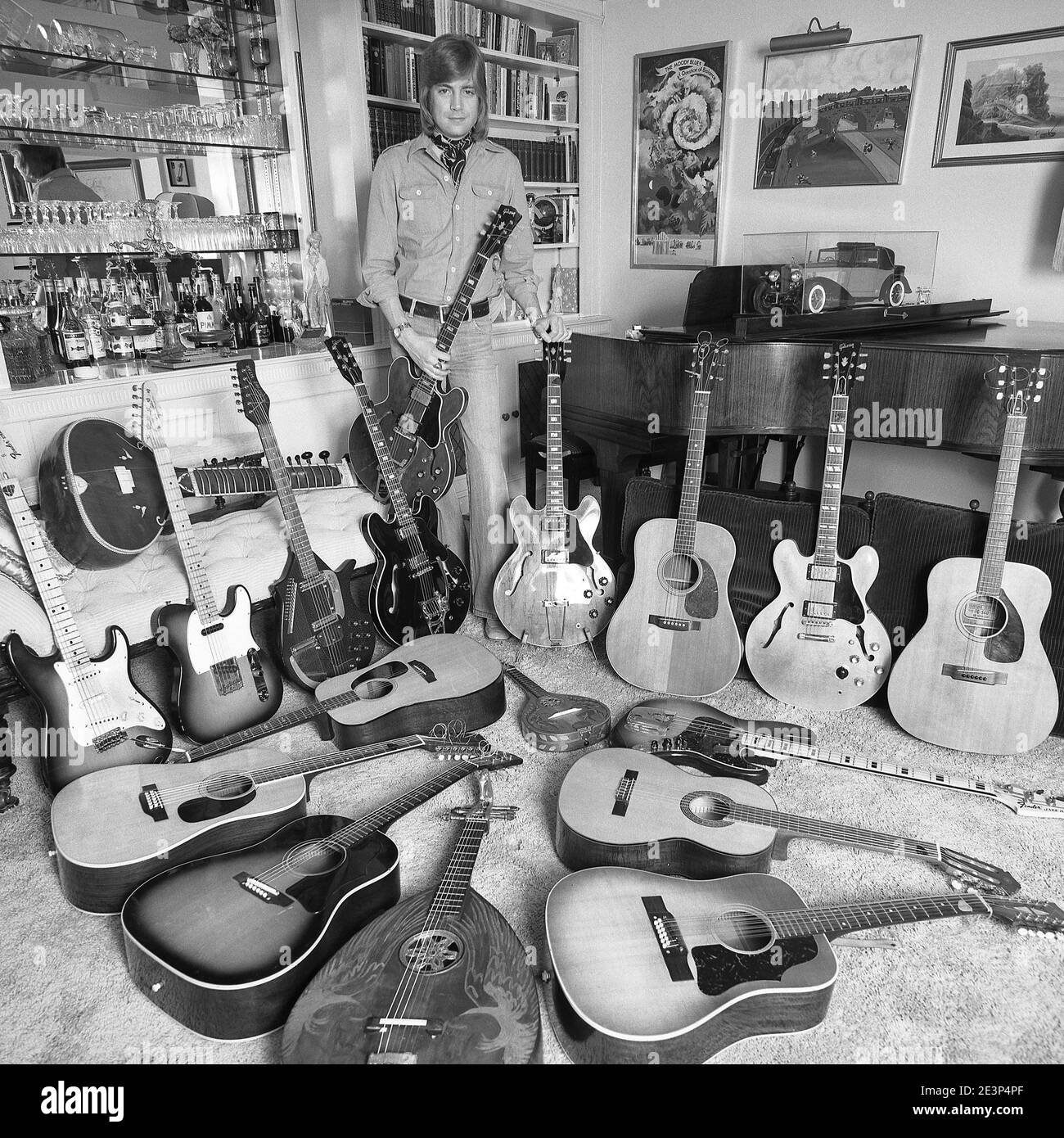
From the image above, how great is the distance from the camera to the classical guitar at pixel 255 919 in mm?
1351

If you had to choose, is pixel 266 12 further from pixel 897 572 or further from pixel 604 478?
pixel 897 572

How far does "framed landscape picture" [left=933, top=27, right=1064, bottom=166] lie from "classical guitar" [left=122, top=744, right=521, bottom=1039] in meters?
3.19

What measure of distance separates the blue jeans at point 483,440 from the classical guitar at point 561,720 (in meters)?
0.53

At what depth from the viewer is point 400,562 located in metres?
2.60

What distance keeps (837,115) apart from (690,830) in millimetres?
3027

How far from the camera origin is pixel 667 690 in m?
2.43

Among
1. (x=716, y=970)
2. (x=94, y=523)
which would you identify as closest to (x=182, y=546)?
(x=94, y=523)

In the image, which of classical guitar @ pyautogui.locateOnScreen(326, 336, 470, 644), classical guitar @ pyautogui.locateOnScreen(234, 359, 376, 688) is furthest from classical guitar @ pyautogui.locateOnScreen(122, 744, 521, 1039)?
classical guitar @ pyautogui.locateOnScreen(326, 336, 470, 644)

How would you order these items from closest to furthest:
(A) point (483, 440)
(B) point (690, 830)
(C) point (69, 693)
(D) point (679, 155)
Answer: (B) point (690, 830), (C) point (69, 693), (A) point (483, 440), (D) point (679, 155)

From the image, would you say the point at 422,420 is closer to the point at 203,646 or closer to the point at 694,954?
the point at 203,646

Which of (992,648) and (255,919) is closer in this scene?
(255,919)

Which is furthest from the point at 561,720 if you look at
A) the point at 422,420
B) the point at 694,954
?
the point at 422,420

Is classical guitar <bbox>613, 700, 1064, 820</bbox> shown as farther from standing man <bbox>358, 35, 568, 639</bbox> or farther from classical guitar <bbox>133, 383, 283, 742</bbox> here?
classical guitar <bbox>133, 383, 283, 742</bbox>

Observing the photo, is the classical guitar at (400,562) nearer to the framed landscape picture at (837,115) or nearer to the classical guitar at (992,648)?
the classical guitar at (992,648)
